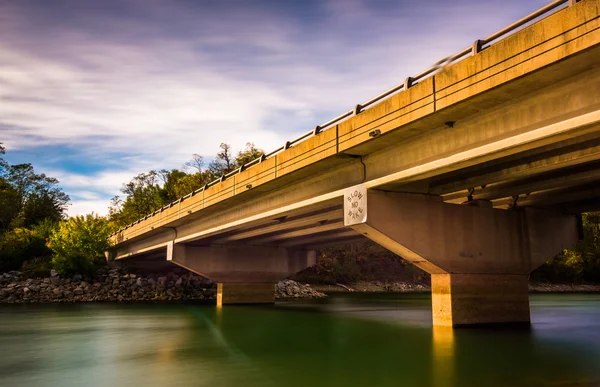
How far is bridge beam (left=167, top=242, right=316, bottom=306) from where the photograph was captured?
41969mm

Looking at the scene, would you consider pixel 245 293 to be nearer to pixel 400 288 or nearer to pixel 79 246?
pixel 79 246

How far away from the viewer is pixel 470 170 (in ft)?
61.7

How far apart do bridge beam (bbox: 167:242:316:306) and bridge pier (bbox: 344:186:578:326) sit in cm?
2307

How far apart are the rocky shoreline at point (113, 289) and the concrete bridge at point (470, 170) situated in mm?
28398

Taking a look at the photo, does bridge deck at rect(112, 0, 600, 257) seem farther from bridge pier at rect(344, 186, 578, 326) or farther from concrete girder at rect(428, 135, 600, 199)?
bridge pier at rect(344, 186, 578, 326)

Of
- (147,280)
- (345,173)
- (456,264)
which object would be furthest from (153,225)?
(456,264)

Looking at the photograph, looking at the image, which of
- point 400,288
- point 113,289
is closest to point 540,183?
point 113,289

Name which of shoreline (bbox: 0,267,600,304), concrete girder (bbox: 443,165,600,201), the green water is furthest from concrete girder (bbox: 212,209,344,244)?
shoreline (bbox: 0,267,600,304)

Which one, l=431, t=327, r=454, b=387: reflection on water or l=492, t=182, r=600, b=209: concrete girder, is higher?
l=492, t=182, r=600, b=209: concrete girder

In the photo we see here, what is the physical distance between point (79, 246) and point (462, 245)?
5142 cm

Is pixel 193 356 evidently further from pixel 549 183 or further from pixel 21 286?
pixel 21 286

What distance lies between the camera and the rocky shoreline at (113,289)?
54.0m

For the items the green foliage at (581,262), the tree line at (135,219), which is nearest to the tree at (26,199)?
the tree line at (135,219)

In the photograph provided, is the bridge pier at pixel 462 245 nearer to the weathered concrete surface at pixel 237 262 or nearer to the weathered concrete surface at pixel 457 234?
the weathered concrete surface at pixel 457 234
